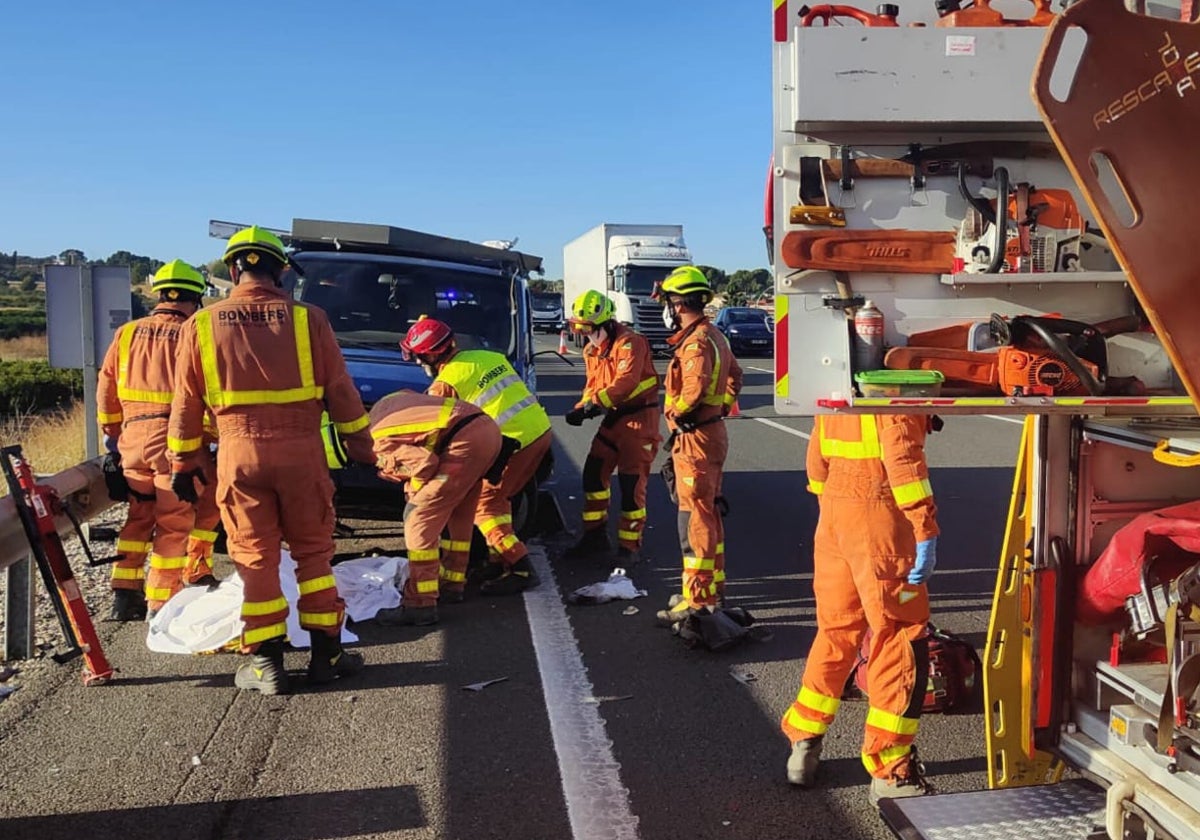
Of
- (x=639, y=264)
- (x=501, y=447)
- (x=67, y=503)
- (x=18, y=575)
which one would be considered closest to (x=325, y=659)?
(x=18, y=575)

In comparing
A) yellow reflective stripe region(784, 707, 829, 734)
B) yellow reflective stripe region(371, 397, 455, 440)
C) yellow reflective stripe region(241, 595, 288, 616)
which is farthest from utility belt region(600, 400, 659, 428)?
yellow reflective stripe region(784, 707, 829, 734)

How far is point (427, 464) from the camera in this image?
580 centimetres

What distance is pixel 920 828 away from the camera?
9.59ft

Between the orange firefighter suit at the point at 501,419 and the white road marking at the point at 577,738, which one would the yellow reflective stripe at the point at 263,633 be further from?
the orange firefighter suit at the point at 501,419

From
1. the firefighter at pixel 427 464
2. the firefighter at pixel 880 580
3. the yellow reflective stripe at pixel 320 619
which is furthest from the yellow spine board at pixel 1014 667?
the firefighter at pixel 427 464

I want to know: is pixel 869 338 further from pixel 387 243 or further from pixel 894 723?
pixel 387 243

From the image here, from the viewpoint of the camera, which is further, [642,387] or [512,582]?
[642,387]

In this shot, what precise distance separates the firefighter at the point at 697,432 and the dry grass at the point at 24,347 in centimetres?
2965

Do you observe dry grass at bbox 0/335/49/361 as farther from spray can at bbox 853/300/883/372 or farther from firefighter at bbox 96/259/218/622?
spray can at bbox 853/300/883/372

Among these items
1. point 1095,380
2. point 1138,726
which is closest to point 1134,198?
point 1095,380

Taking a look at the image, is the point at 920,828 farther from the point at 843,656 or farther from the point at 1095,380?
the point at 1095,380

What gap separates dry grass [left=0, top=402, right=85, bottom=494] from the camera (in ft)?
34.9

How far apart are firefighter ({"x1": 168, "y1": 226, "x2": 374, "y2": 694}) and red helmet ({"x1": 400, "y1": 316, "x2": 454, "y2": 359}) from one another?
124 cm

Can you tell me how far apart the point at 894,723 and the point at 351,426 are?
2.92m
